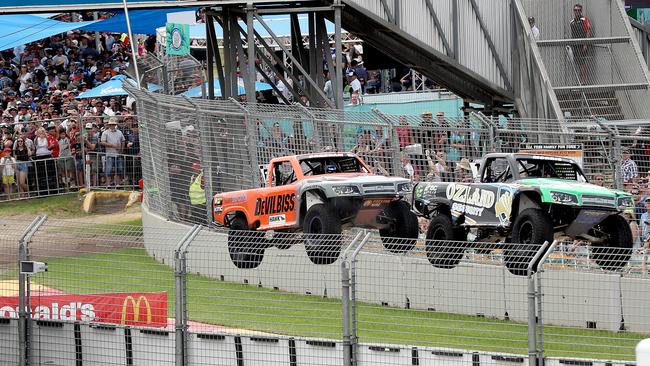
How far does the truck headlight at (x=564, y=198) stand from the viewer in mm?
16172

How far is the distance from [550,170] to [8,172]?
16224 millimetres

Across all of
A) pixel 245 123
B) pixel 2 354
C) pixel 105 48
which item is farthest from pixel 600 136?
pixel 105 48

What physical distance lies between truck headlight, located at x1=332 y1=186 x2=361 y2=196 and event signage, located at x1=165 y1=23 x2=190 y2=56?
38.5ft

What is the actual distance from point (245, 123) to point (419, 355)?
9.98 m

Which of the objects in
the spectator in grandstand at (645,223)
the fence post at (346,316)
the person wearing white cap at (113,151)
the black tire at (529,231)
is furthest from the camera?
the person wearing white cap at (113,151)

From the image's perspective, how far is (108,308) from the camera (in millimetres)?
14234

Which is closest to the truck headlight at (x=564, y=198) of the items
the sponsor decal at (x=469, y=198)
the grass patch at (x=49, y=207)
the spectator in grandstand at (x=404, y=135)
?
the sponsor decal at (x=469, y=198)

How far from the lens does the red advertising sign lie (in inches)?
550

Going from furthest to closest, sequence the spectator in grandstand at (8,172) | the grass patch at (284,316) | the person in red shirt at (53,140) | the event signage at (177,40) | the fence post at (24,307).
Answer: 1. the person in red shirt at (53,140)
2. the spectator in grandstand at (8,172)
3. the event signage at (177,40)
4. the fence post at (24,307)
5. the grass patch at (284,316)

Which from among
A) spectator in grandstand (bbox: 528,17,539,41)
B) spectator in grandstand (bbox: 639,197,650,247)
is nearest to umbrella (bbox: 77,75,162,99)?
spectator in grandstand (bbox: 528,17,539,41)

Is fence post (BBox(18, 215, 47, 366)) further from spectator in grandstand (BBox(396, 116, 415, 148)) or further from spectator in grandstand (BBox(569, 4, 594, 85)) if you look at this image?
spectator in grandstand (BBox(569, 4, 594, 85))

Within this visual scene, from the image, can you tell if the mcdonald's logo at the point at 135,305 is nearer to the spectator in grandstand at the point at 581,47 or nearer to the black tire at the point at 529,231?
the black tire at the point at 529,231

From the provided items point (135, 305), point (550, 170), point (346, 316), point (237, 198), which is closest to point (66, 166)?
point (237, 198)

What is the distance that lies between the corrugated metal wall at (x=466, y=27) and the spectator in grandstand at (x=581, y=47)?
1.45 m
